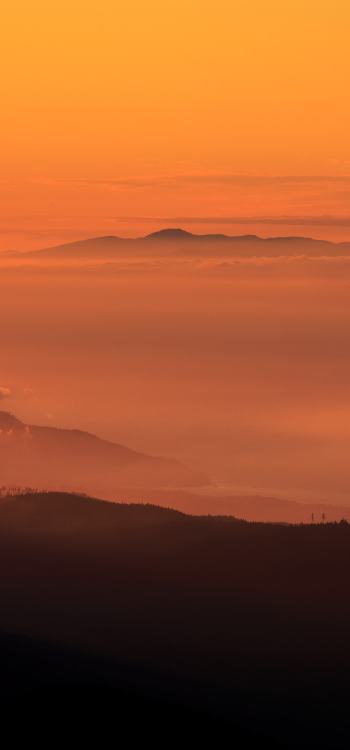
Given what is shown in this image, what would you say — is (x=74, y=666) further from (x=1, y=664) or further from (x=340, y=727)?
(x=340, y=727)

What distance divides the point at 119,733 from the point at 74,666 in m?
23.5

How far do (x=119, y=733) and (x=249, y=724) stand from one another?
24.7 meters

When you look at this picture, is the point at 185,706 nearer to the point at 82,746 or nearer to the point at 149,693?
the point at 149,693

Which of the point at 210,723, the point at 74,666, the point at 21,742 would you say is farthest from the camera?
the point at 74,666

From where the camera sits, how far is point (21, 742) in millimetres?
170500

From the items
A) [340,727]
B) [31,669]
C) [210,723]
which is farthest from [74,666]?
[340,727]

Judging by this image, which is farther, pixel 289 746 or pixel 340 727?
pixel 340 727

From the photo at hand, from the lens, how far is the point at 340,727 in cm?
19988

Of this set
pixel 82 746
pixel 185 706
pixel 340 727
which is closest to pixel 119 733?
pixel 82 746

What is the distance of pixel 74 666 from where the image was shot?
198 meters

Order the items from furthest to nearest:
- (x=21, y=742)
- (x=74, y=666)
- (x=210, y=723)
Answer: (x=74, y=666) < (x=210, y=723) < (x=21, y=742)

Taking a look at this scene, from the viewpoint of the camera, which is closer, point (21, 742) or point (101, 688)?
point (21, 742)

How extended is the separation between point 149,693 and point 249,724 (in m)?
12.1

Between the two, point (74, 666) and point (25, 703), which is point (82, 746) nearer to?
point (25, 703)
